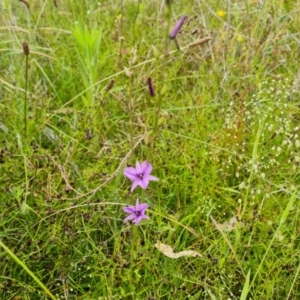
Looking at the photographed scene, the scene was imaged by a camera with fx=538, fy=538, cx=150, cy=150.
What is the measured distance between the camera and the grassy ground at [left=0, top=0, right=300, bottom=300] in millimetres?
1351

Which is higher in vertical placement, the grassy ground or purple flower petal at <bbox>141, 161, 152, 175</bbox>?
purple flower petal at <bbox>141, 161, 152, 175</bbox>

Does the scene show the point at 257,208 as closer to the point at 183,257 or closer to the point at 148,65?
the point at 183,257

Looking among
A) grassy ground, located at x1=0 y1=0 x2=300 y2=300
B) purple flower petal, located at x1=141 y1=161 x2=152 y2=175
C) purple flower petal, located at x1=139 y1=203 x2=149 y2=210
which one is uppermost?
purple flower petal, located at x1=141 y1=161 x2=152 y2=175

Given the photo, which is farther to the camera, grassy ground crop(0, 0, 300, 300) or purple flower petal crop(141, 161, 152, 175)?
grassy ground crop(0, 0, 300, 300)

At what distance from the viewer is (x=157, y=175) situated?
1.64 metres

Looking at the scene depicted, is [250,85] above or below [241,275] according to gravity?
above

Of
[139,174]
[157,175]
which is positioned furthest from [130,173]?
[157,175]

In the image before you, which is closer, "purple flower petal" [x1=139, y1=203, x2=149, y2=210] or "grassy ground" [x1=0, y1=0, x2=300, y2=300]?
"purple flower petal" [x1=139, y1=203, x2=149, y2=210]

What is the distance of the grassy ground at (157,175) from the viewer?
4.43 ft

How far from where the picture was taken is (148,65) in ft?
7.00

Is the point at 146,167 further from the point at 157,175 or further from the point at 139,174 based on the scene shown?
the point at 157,175

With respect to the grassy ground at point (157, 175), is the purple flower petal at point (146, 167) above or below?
above

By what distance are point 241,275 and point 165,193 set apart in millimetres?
374

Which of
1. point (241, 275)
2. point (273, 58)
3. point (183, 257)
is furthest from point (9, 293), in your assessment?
point (273, 58)
